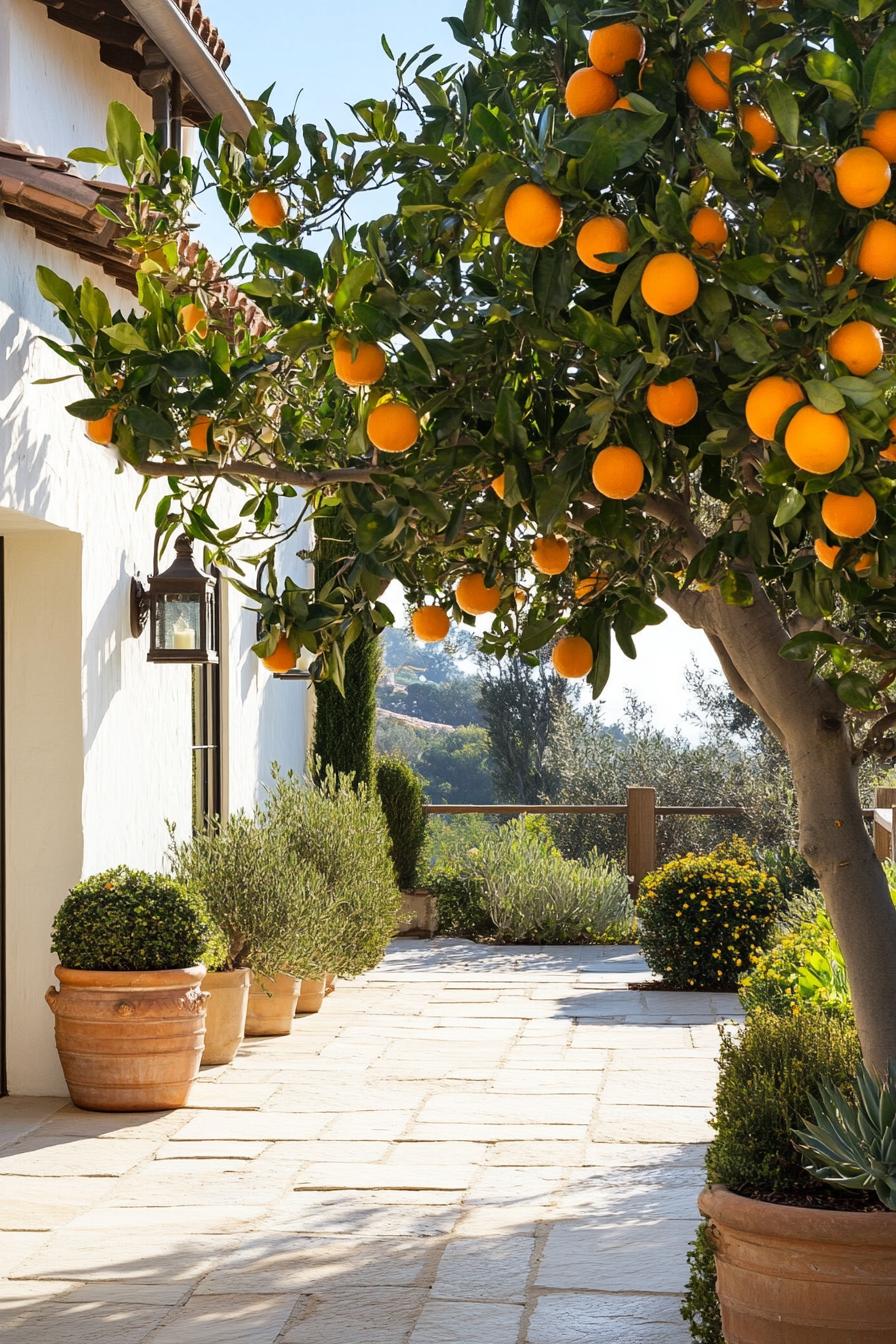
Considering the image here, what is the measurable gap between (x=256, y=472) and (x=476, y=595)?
0.52m

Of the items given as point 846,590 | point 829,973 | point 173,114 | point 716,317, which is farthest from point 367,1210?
point 173,114

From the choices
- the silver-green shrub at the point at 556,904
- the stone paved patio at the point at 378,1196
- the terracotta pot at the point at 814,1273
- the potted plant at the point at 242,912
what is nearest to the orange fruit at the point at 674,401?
the terracotta pot at the point at 814,1273

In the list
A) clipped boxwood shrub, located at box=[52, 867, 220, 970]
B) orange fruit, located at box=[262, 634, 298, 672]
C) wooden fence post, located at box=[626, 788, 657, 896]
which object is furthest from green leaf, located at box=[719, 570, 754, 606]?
wooden fence post, located at box=[626, 788, 657, 896]

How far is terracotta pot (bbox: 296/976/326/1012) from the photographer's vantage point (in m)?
8.18

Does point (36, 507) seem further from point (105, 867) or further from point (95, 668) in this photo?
point (105, 867)

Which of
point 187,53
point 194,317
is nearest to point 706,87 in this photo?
point 194,317

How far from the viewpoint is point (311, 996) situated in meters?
8.23

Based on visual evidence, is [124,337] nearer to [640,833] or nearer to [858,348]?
[858,348]

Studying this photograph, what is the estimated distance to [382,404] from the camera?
221 centimetres

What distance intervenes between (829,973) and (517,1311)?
91.5 inches

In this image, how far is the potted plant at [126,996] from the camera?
5664 mm

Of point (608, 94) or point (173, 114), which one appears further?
point (173, 114)

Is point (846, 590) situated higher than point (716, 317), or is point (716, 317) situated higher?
point (716, 317)

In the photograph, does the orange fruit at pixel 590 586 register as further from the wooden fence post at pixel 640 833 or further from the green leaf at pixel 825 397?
the wooden fence post at pixel 640 833
